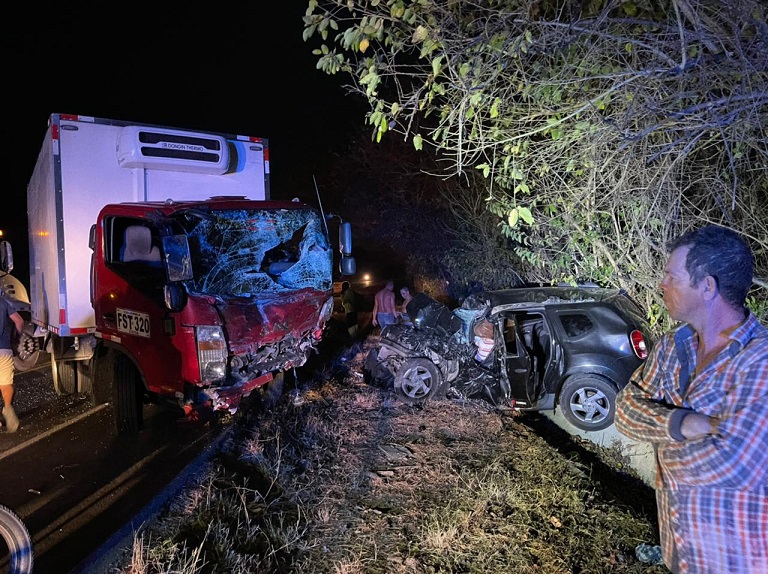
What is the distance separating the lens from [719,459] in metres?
1.62

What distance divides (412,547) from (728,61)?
145 inches

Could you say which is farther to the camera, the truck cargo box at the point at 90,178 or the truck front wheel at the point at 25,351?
the truck front wheel at the point at 25,351

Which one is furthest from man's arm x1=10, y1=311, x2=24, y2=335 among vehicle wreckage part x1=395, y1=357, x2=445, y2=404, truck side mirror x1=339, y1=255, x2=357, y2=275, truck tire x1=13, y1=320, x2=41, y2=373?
vehicle wreckage part x1=395, y1=357, x2=445, y2=404

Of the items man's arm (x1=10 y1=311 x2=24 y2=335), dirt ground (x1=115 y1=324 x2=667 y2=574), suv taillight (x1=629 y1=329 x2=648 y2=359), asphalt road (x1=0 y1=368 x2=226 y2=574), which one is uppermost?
man's arm (x1=10 y1=311 x2=24 y2=335)

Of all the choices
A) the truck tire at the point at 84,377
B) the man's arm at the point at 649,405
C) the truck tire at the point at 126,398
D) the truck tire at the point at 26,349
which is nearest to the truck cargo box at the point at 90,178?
the truck tire at the point at 26,349

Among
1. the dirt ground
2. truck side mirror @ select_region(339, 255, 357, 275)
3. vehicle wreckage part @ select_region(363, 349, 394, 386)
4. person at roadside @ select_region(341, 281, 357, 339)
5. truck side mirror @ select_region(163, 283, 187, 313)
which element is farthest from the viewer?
person at roadside @ select_region(341, 281, 357, 339)

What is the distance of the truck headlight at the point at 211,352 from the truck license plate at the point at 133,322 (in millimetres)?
808

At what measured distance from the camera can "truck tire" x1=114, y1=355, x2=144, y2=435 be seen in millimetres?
5758

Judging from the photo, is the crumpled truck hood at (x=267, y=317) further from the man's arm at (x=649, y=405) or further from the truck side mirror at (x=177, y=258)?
the man's arm at (x=649, y=405)

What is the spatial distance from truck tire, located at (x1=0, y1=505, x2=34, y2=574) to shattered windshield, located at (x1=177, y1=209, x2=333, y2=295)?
244cm

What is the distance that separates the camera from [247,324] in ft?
17.4

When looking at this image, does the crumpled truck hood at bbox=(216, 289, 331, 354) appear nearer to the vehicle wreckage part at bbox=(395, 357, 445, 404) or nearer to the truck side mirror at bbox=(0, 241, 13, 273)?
the vehicle wreckage part at bbox=(395, 357, 445, 404)

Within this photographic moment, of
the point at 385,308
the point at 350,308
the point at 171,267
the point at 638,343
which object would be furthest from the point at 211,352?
the point at 350,308

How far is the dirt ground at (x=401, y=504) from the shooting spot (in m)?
3.42
